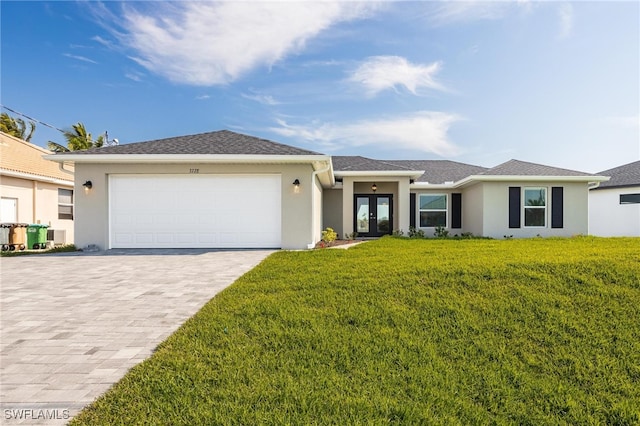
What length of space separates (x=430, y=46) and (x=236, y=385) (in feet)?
42.8

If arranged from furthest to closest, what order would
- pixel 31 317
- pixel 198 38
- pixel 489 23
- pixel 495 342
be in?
pixel 198 38, pixel 489 23, pixel 31 317, pixel 495 342

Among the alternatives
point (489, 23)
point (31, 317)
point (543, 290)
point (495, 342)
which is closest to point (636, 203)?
point (489, 23)

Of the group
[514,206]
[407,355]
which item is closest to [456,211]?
[514,206]

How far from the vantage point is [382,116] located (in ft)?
54.8

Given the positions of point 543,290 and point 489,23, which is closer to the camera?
point 543,290

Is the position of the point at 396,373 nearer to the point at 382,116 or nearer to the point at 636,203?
the point at 382,116

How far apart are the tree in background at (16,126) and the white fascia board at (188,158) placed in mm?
21585

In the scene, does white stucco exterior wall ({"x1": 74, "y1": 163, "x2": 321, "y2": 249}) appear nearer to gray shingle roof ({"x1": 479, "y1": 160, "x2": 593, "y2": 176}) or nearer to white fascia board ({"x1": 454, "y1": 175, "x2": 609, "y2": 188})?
white fascia board ({"x1": 454, "y1": 175, "x2": 609, "y2": 188})

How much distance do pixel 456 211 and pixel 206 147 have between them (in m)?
12.1

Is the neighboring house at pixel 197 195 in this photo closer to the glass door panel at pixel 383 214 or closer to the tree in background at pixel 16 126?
the glass door panel at pixel 383 214

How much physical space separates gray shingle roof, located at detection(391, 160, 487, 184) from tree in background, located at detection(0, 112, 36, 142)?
2882 cm

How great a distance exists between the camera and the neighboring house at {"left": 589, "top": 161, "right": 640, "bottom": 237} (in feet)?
55.2

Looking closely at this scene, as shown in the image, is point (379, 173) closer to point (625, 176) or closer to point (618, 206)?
point (618, 206)

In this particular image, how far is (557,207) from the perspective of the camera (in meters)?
14.0
